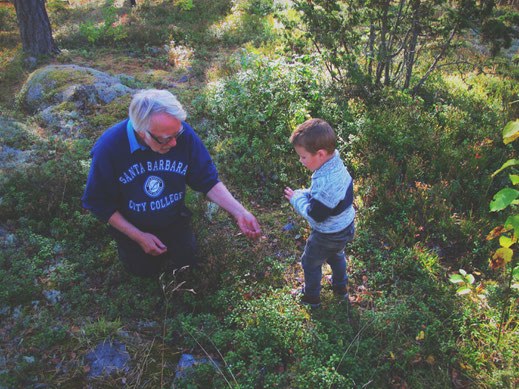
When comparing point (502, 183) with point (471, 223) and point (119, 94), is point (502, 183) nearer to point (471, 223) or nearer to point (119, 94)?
point (471, 223)

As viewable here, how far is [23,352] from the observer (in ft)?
9.71

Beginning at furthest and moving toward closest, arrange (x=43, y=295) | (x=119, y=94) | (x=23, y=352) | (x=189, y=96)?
(x=189, y=96) < (x=119, y=94) < (x=43, y=295) < (x=23, y=352)

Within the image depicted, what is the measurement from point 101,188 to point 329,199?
218cm

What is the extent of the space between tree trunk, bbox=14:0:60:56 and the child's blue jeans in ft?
32.5

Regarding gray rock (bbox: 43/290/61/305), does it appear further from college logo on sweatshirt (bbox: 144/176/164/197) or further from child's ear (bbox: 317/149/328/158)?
child's ear (bbox: 317/149/328/158)

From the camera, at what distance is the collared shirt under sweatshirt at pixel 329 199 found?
2.96 metres

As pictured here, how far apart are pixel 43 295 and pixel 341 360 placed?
3142 mm

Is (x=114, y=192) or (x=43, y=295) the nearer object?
(x=114, y=192)

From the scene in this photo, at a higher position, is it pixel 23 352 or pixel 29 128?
pixel 29 128

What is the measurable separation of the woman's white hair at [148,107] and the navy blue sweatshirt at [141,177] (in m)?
0.32

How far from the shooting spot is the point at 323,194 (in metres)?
2.96

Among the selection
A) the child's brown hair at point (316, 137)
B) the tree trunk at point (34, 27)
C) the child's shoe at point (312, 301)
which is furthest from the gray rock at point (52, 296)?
the tree trunk at point (34, 27)

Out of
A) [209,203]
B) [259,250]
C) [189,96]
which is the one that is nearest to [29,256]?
[209,203]

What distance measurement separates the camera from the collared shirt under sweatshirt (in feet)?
9.73
